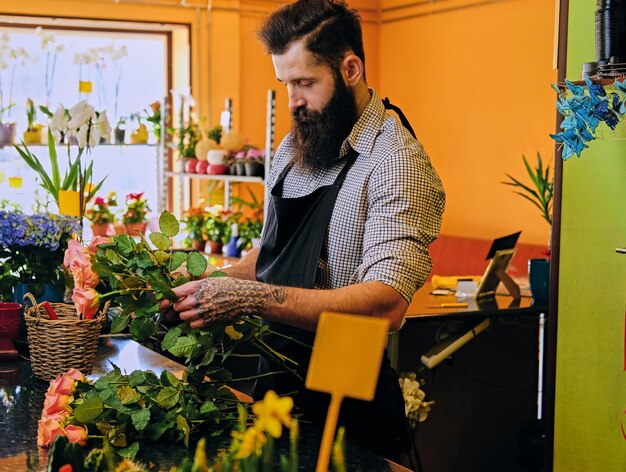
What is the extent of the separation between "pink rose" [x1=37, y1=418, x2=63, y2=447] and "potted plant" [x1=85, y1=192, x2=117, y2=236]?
5167 mm

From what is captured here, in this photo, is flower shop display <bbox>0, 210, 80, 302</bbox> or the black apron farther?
flower shop display <bbox>0, 210, 80, 302</bbox>

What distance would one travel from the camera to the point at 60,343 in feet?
7.23

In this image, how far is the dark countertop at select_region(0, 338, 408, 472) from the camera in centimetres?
168

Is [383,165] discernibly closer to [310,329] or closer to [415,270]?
[415,270]

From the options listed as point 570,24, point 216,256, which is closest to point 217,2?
point 216,256

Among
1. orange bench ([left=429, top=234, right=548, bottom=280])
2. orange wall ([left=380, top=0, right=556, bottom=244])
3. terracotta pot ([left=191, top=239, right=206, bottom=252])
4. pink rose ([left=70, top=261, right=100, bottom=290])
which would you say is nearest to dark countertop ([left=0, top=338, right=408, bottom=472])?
pink rose ([left=70, top=261, right=100, bottom=290])

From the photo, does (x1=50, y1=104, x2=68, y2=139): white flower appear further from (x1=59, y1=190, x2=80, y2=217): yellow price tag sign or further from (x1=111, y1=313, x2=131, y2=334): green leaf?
(x1=111, y1=313, x2=131, y2=334): green leaf

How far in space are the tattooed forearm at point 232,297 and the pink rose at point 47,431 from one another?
0.33 meters

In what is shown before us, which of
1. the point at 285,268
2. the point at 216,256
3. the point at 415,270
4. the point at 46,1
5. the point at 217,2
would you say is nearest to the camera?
the point at 415,270

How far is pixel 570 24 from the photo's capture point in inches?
111

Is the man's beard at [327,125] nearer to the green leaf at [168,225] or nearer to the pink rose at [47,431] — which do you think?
the green leaf at [168,225]

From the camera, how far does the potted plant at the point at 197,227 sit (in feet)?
22.1

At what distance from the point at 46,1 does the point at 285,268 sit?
17.9 ft

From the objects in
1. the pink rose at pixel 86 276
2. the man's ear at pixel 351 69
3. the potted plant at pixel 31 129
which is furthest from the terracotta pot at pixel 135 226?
the pink rose at pixel 86 276
